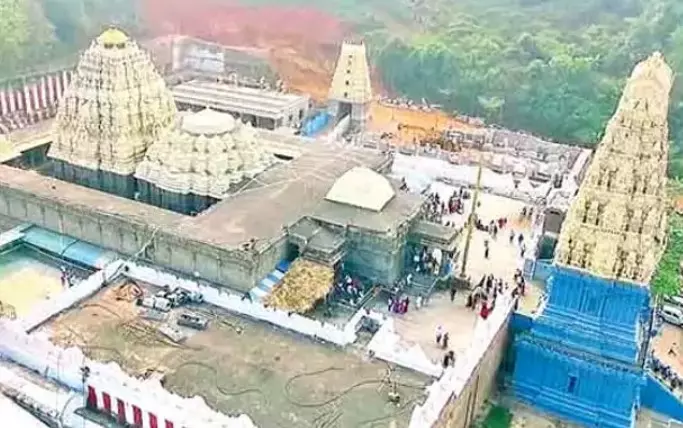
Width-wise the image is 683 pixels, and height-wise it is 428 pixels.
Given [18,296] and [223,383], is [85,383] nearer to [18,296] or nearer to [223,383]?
[223,383]

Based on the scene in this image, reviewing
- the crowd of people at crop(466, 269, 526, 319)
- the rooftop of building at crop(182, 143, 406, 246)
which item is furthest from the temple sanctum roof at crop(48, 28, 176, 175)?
the crowd of people at crop(466, 269, 526, 319)

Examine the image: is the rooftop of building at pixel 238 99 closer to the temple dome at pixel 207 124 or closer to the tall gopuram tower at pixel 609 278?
the temple dome at pixel 207 124

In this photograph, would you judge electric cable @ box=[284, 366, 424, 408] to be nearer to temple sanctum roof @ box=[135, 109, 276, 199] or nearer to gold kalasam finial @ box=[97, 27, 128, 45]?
temple sanctum roof @ box=[135, 109, 276, 199]

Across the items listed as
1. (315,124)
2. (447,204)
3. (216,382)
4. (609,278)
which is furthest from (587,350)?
(315,124)

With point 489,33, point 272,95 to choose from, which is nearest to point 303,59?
point 489,33

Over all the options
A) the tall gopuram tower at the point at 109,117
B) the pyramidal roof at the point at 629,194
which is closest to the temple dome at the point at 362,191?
the pyramidal roof at the point at 629,194

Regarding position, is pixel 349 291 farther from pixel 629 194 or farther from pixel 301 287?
pixel 629 194
